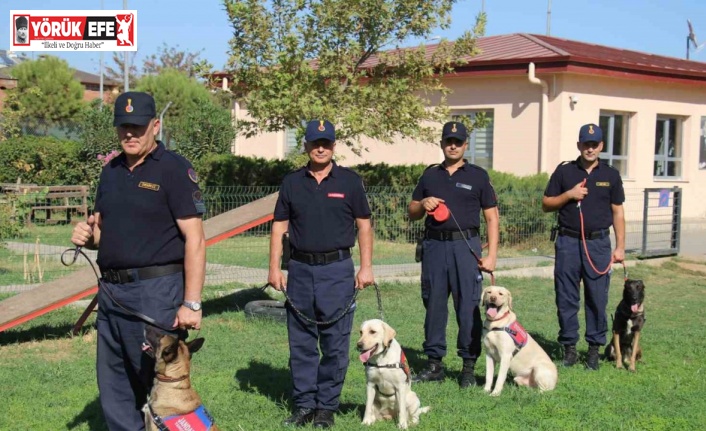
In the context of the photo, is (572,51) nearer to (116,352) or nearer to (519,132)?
(519,132)

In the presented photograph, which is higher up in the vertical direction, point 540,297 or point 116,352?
point 116,352

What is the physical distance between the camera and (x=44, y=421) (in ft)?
19.0

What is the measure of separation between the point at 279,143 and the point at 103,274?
21059 millimetres

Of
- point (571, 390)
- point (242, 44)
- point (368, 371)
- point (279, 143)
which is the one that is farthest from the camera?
point (279, 143)

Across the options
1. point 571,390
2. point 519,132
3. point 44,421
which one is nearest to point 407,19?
point 519,132

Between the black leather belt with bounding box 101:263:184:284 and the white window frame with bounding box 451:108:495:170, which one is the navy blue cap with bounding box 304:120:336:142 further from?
the white window frame with bounding box 451:108:495:170

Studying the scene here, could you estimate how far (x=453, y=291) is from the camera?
6.87 metres

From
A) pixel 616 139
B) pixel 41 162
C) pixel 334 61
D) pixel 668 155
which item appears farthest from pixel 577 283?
pixel 41 162

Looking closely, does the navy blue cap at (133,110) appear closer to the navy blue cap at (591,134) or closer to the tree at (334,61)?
the navy blue cap at (591,134)

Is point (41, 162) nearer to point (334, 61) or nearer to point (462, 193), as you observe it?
point (334, 61)

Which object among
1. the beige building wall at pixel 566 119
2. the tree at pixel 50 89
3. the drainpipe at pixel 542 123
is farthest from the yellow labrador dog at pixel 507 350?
the tree at pixel 50 89

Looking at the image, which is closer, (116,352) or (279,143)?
(116,352)

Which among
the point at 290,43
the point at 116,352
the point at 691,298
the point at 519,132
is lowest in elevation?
the point at 691,298

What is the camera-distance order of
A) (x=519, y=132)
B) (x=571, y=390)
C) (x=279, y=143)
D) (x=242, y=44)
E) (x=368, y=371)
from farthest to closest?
(x=279, y=143) → (x=519, y=132) → (x=242, y=44) → (x=571, y=390) → (x=368, y=371)
